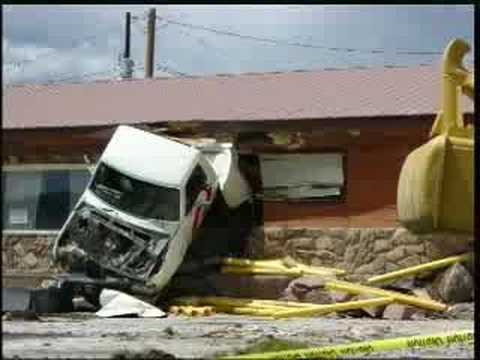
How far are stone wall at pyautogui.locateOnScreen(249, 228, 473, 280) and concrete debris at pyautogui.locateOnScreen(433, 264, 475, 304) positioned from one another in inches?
34.2

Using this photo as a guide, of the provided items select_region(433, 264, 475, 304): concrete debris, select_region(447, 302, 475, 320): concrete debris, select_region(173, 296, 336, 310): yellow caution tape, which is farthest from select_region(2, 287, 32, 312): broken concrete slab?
select_region(433, 264, 475, 304): concrete debris

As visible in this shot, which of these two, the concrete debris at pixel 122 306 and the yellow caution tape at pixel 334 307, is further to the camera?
the concrete debris at pixel 122 306

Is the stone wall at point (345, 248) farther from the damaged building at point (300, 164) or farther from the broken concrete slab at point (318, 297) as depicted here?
the broken concrete slab at point (318, 297)

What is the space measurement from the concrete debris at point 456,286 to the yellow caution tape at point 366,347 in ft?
12.8

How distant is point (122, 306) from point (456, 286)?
16.2 ft

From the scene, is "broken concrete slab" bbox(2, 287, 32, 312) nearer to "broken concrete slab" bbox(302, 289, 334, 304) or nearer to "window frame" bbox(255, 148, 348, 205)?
"broken concrete slab" bbox(302, 289, 334, 304)

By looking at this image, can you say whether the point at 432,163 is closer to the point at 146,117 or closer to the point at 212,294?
the point at 212,294

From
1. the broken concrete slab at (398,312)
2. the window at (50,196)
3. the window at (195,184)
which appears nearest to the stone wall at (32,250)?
the window at (50,196)

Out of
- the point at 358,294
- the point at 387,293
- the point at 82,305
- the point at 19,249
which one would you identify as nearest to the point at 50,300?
the point at 82,305

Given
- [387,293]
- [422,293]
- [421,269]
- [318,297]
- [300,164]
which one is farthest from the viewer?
[300,164]

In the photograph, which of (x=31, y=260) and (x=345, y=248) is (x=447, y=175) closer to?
(x=345, y=248)

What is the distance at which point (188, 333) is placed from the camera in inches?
447

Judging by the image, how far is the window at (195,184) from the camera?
16047 millimetres

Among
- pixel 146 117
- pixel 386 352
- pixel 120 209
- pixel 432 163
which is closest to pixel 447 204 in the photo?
pixel 432 163
